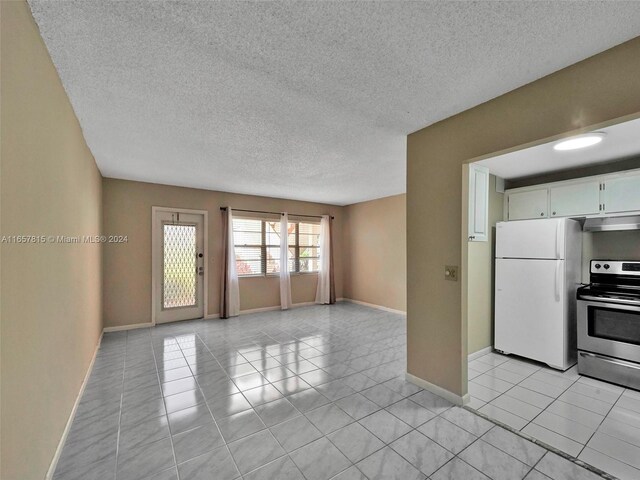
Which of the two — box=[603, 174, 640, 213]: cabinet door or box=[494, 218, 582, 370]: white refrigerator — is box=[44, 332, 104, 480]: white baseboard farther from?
box=[603, 174, 640, 213]: cabinet door

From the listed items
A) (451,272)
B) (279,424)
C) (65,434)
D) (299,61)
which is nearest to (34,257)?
(65,434)

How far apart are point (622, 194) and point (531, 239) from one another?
879 millimetres

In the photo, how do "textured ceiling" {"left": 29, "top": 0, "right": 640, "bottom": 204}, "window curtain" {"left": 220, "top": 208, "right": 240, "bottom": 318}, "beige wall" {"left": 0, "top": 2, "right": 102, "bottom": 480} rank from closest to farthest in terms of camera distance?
"beige wall" {"left": 0, "top": 2, "right": 102, "bottom": 480} < "textured ceiling" {"left": 29, "top": 0, "right": 640, "bottom": 204} < "window curtain" {"left": 220, "top": 208, "right": 240, "bottom": 318}

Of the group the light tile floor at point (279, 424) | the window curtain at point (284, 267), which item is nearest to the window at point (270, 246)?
the window curtain at point (284, 267)

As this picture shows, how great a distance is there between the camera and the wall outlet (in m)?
2.42

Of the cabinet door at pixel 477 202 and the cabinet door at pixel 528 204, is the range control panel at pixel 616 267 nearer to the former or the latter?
the cabinet door at pixel 528 204

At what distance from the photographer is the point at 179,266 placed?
16.9 ft

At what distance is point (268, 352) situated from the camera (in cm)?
364

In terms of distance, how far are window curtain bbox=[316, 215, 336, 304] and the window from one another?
16cm

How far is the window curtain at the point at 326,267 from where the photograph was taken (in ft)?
22.2

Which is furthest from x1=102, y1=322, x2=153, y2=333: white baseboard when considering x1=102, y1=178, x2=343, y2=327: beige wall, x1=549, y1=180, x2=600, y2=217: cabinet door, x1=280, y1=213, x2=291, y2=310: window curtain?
x1=549, y1=180, x2=600, y2=217: cabinet door

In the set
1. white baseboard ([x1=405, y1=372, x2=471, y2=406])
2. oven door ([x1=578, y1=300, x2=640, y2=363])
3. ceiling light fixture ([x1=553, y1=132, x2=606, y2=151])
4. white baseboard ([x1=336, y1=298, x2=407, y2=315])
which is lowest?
white baseboard ([x1=336, y1=298, x2=407, y2=315])

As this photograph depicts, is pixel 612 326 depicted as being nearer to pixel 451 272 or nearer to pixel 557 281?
pixel 557 281

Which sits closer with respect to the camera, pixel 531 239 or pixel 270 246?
pixel 531 239
